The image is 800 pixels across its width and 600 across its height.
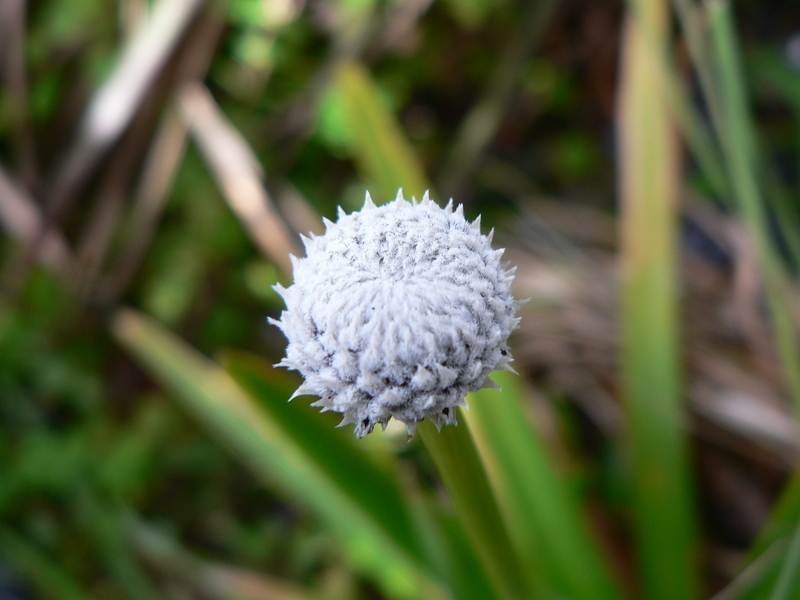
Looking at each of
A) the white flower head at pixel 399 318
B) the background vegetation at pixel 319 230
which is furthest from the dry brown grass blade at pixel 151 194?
the white flower head at pixel 399 318

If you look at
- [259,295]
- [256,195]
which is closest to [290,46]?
[256,195]

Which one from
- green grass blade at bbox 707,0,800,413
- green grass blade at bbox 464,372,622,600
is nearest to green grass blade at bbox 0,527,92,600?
green grass blade at bbox 464,372,622,600

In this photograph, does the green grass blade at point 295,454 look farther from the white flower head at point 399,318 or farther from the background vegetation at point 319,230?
the white flower head at point 399,318

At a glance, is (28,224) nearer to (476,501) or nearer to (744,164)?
(476,501)

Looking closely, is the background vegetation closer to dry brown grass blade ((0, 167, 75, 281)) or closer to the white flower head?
dry brown grass blade ((0, 167, 75, 281))

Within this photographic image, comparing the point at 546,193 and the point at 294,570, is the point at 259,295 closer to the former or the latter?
the point at 294,570
